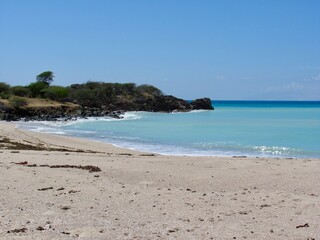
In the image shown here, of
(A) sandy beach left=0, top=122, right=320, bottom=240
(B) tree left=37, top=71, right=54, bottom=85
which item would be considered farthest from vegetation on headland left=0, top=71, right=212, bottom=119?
(A) sandy beach left=0, top=122, right=320, bottom=240

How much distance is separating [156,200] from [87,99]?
88876mm

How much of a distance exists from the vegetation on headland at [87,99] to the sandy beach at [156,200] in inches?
1943

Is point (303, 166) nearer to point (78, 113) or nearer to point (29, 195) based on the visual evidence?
point (29, 195)

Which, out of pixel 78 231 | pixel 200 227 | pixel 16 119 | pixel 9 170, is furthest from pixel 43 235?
pixel 16 119

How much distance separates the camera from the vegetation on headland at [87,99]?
70094 millimetres

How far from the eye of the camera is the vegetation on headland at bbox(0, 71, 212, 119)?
2760 inches

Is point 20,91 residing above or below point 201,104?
above

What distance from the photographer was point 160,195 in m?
11.0

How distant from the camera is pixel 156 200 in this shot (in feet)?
34.1

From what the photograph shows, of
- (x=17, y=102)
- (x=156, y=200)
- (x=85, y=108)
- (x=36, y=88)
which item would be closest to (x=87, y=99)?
(x=36, y=88)

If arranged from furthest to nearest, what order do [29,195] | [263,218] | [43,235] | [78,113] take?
[78,113] → [29,195] → [263,218] → [43,235]

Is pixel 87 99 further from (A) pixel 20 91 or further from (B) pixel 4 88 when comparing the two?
(B) pixel 4 88

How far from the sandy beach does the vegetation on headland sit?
49362 mm

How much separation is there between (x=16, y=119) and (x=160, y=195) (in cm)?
4912
